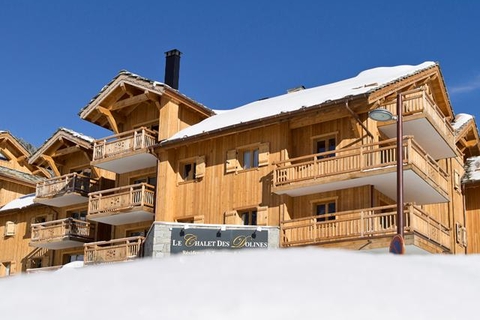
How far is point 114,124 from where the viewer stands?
32469 millimetres

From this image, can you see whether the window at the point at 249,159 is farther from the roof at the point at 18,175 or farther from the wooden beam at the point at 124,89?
the roof at the point at 18,175

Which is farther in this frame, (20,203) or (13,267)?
(20,203)

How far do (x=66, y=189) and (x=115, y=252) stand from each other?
22.2 ft

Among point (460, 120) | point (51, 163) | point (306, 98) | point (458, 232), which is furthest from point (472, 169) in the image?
point (51, 163)

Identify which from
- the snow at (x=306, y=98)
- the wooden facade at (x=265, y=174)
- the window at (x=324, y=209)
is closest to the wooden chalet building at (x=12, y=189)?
the wooden facade at (x=265, y=174)

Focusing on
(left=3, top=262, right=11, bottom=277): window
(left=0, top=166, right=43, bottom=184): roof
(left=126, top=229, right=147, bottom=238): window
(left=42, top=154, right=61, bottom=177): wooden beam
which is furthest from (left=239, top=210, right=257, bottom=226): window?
(left=0, top=166, right=43, bottom=184): roof

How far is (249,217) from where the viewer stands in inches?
1023

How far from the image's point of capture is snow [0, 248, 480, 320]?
698 centimetres

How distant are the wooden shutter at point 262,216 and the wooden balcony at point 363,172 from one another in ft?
3.43

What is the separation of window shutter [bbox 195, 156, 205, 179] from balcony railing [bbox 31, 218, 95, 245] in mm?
7628

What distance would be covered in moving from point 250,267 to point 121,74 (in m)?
23.4

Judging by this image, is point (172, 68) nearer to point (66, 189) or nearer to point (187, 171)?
point (187, 171)

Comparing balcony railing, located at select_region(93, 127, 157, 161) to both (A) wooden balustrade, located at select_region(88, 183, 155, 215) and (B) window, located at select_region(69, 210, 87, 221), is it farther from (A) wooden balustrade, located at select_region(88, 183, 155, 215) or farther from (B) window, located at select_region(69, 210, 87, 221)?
(B) window, located at select_region(69, 210, 87, 221)

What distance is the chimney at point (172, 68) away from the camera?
1314 inches
